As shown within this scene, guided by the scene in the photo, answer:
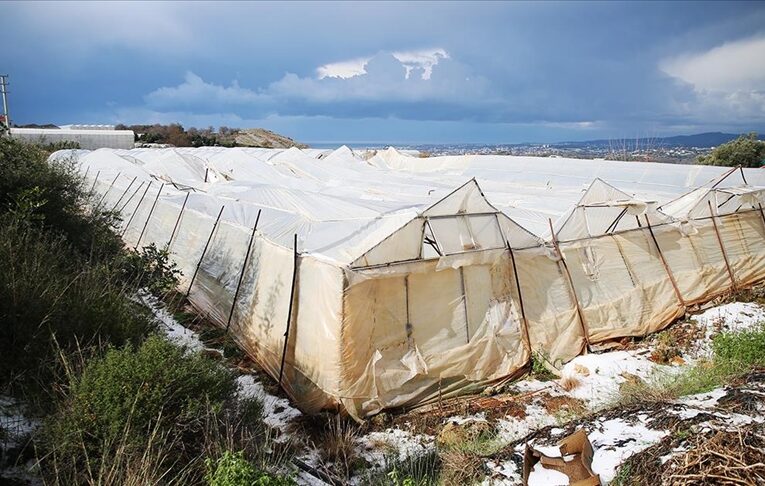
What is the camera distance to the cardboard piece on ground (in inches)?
165

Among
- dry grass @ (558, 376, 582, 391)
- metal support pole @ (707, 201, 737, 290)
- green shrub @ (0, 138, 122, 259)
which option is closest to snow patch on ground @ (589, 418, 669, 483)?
dry grass @ (558, 376, 582, 391)

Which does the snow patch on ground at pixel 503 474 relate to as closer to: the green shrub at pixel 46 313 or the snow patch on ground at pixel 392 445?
the snow patch on ground at pixel 392 445

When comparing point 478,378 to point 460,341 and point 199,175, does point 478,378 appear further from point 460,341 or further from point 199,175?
point 199,175

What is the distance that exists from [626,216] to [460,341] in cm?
454

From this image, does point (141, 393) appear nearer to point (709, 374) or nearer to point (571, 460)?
point (571, 460)

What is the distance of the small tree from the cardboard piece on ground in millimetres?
26132

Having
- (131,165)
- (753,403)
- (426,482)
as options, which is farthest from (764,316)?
(131,165)

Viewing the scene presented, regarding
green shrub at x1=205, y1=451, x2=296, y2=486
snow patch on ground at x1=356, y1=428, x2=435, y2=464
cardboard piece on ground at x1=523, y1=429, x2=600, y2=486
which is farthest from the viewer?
snow patch on ground at x1=356, y1=428, x2=435, y2=464

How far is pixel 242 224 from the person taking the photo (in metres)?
9.41

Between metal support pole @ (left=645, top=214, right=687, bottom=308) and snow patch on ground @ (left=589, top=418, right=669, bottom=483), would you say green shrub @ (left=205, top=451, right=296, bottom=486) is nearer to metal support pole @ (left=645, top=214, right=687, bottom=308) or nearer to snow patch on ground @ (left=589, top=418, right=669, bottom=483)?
snow patch on ground @ (left=589, top=418, right=669, bottom=483)

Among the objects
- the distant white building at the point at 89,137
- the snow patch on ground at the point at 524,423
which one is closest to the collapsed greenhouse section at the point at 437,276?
the snow patch on ground at the point at 524,423

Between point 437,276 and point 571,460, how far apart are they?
314 cm

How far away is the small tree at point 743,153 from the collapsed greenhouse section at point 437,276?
56.2 feet

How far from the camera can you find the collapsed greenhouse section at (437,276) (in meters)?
6.57
